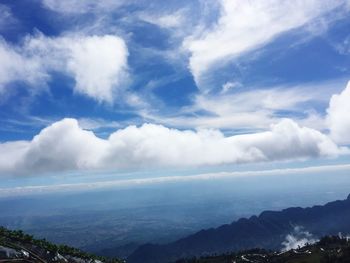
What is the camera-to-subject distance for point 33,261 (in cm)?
19688

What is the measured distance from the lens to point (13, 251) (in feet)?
652

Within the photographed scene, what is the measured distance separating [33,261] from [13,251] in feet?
39.9
